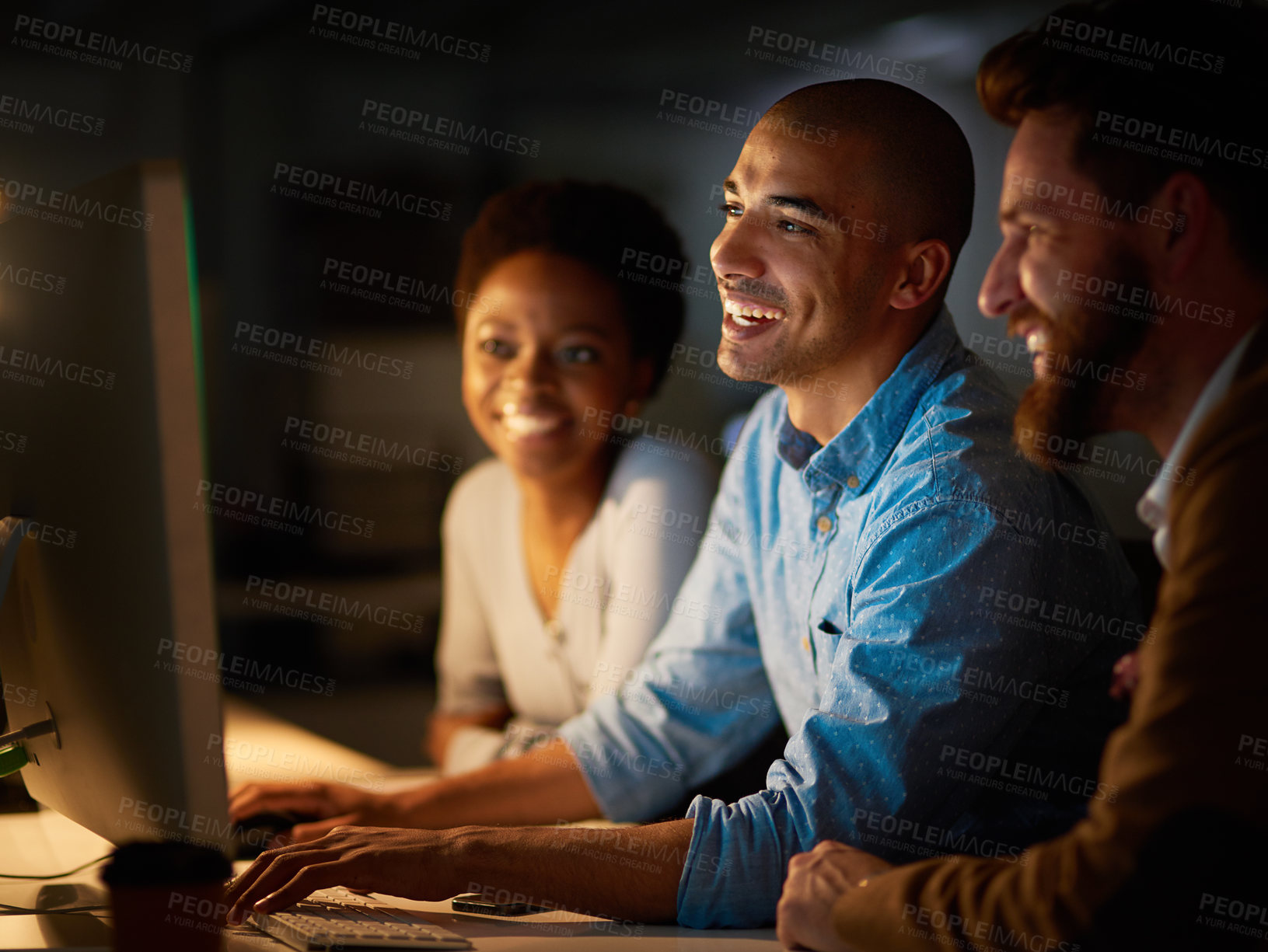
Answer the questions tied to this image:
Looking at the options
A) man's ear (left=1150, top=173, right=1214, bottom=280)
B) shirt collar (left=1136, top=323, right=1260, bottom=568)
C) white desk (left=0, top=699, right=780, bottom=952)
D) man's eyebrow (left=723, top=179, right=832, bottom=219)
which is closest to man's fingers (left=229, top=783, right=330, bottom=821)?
Result: white desk (left=0, top=699, right=780, bottom=952)

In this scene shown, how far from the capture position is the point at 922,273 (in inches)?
49.9

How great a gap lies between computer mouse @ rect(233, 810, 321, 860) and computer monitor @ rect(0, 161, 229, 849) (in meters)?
0.36

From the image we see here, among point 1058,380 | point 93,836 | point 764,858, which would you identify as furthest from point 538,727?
point 1058,380

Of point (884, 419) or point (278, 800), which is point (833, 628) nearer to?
point (884, 419)

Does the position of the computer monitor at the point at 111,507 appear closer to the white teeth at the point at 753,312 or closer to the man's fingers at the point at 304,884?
the man's fingers at the point at 304,884

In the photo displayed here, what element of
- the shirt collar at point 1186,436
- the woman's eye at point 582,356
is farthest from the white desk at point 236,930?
the woman's eye at point 582,356

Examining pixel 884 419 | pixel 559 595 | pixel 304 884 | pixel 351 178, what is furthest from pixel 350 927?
pixel 351 178

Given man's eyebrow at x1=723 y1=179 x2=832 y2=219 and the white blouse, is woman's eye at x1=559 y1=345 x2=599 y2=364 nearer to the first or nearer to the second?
the white blouse

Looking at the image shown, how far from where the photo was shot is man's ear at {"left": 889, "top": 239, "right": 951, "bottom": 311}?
127 centimetres

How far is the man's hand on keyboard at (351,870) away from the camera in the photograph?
39.6 inches

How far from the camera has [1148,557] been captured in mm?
1320

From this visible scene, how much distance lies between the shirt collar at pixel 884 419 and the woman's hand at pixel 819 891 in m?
0.45

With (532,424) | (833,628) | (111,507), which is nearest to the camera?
(111,507)

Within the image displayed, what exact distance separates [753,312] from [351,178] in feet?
11.3
